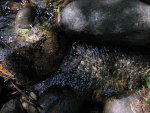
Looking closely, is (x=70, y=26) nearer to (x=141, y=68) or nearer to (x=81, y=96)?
(x=81, y=96)

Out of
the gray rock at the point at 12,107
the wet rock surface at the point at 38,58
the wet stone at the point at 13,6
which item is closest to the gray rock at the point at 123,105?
the wet rock surface at the point at 38,58

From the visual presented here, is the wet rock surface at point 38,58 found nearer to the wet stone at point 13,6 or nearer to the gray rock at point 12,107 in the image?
the gray rock at point 12,107

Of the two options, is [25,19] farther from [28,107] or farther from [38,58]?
[28,107]

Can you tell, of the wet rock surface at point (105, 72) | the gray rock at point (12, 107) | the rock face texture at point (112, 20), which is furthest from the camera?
the wet rock surface at point (105, 72)

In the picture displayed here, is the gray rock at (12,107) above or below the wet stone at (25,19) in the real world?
below

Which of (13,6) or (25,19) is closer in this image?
(25,19)

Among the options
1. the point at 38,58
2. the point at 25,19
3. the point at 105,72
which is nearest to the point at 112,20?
the point at 105,72
